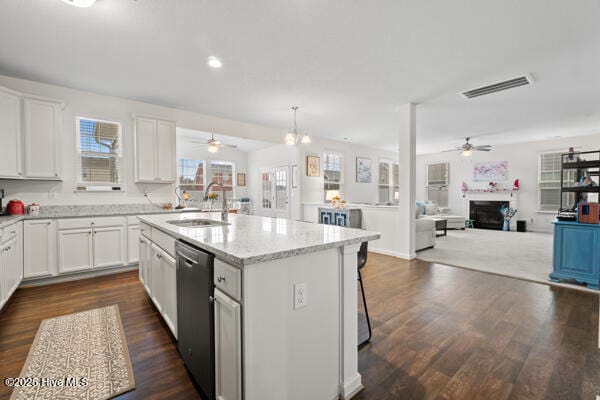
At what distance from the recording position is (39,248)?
10.7 feet

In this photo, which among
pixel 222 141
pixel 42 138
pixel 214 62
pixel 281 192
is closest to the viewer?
pixel 214 62

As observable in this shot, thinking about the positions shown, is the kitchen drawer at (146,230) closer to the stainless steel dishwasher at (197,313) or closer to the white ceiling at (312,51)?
the stainless steel dishwasher at (197,313)

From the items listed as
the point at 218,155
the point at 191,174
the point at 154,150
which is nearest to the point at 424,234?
the point at 154,150

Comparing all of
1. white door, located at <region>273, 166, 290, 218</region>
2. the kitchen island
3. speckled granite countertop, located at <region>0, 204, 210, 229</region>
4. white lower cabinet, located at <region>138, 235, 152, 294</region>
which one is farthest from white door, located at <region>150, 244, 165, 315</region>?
white door, located at <region>273, 166, 290, 218</region>

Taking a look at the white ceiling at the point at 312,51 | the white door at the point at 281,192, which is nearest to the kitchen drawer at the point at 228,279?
the white ceiling at the point at 312,51

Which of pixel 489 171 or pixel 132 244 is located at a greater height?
pixel 489 171

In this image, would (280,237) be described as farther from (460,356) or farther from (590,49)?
(590,49)

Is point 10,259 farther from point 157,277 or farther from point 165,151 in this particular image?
point 165,151

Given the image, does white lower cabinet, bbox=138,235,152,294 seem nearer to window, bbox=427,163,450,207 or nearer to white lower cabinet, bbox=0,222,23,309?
white lower cabinet, bbox=0,222,23,309

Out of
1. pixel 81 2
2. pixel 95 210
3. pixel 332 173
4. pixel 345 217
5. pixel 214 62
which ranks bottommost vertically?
pixel 345 217

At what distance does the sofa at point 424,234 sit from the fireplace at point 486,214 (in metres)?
4.50

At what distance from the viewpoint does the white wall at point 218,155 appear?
7.50m

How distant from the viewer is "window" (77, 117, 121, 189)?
156 inches

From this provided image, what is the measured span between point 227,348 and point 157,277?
4.63 ft
